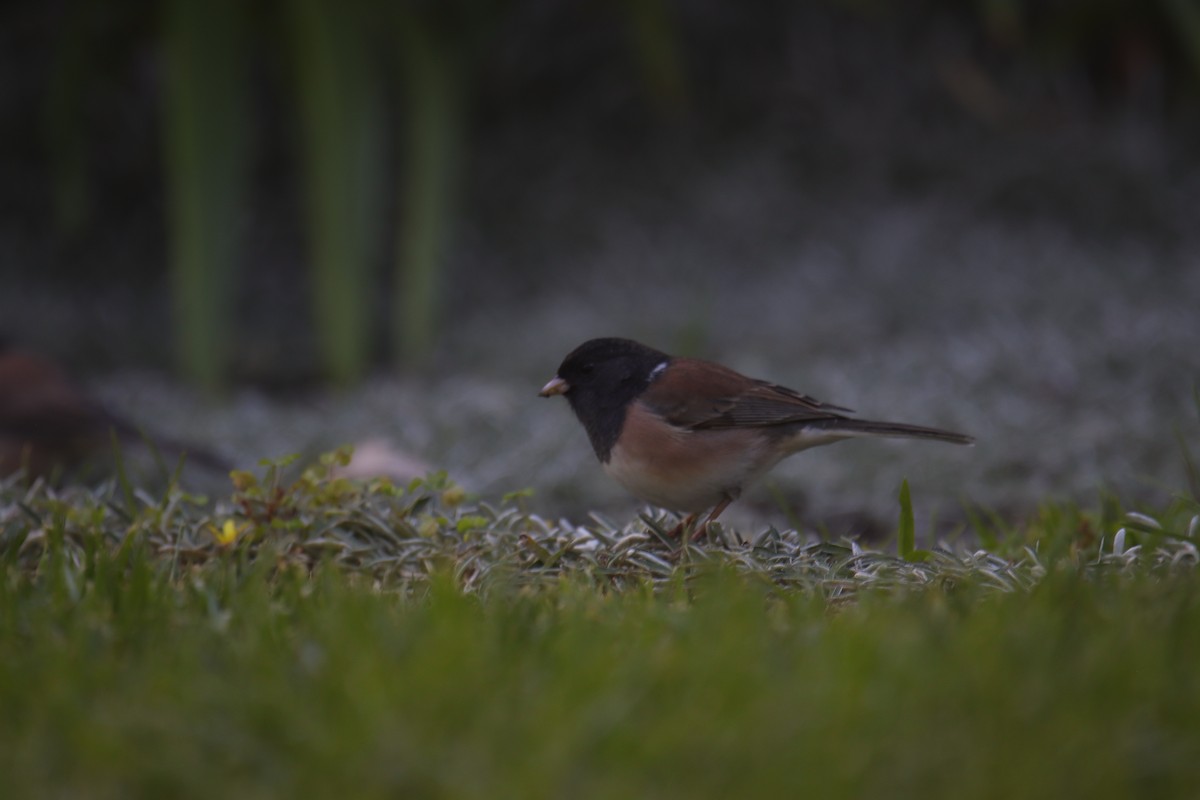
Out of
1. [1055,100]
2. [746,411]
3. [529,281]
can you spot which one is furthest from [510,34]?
[746,411]

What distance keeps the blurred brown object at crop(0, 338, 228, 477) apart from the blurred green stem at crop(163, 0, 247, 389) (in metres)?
1.00

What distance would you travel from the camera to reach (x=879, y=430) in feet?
8.64

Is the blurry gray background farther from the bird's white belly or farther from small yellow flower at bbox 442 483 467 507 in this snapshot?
the bird's white belly

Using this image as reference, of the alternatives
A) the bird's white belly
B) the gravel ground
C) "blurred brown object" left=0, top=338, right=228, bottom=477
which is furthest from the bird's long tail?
"blurred brown object" left=0, top=338, right=228, bottom=477

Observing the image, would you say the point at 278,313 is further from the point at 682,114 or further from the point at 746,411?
the point at 746,411

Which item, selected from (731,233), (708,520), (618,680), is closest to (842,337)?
(731,233)

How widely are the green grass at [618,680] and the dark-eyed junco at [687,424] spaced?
0.87 feet

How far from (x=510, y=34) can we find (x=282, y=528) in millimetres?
4808

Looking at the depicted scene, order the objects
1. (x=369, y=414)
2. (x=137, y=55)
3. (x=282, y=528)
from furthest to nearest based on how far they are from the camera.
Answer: (x=137, y=55) < (x=369, y=414) < (x=282, y=528)

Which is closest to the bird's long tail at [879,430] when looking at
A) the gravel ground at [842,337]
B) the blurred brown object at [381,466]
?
the gravel ground at [842,337]

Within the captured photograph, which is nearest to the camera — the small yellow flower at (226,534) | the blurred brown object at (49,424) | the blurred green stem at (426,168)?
the small yellow flower at (226,534)

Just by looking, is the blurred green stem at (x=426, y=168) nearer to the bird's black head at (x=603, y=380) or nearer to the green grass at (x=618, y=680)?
the bird's black head at (x=603, y=380)

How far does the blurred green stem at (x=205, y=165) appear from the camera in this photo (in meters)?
4.65

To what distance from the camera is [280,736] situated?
59.6 inches
